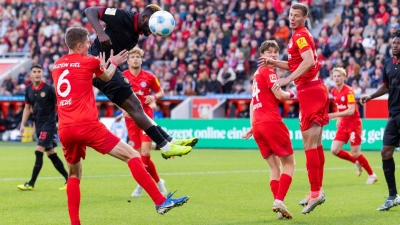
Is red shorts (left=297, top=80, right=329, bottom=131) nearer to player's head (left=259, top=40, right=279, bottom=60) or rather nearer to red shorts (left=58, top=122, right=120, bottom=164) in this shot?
player's head (left=259, top=40, right=279, bottom=60)

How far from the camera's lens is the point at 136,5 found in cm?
3472

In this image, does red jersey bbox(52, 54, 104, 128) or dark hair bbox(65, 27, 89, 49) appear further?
dark hair bbox(65, 27, 89, 49)

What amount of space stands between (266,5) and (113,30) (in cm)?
2149

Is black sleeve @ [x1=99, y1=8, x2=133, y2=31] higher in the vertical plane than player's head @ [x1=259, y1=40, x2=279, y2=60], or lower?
higher

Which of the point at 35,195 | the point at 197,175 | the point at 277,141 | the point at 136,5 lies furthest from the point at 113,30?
the point at 136,5

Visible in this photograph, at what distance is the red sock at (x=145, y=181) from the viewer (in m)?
8.20

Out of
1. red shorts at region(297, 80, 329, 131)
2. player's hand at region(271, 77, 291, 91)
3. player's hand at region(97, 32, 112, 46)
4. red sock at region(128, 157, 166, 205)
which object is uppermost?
player's hand at region(97, 32, 112, 46)

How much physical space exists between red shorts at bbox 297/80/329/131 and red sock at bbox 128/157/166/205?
263 centimetres

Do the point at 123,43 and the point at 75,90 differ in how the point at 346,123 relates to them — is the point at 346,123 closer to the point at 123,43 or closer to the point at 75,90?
the point at 123,43

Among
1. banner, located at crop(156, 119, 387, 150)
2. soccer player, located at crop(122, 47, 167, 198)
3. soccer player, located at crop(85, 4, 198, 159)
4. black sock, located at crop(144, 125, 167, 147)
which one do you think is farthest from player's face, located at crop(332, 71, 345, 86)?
banner, located at crop(156, 119, 387, 150)

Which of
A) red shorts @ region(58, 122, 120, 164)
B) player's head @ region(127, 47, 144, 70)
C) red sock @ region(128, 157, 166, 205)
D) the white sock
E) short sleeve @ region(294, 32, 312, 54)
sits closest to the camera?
red shorts @ region(58, 122, 120, 164)

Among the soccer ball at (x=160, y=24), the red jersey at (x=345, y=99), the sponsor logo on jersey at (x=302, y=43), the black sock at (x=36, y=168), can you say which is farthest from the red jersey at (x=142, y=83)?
the red jersey at (x=345, y=99)

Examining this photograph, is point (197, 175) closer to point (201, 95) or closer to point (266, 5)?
point (201, 95)

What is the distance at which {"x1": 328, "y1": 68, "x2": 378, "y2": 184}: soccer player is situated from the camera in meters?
15.1
